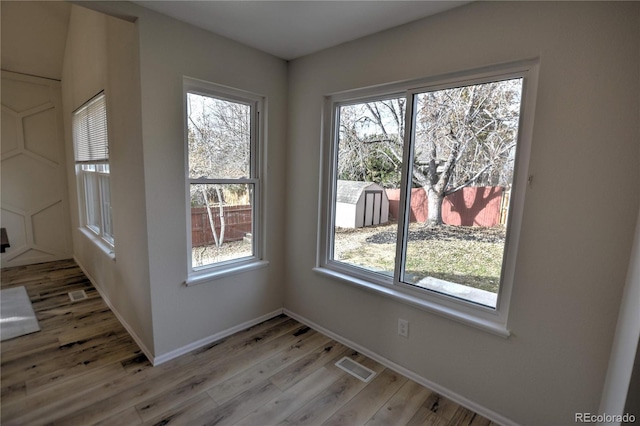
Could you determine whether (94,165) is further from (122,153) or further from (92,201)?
(122,153)

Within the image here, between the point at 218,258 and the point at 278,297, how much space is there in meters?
0.79

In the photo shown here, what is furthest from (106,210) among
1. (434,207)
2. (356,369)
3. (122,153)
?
(434,207)

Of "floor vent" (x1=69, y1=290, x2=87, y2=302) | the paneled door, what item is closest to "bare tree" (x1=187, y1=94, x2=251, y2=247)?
"floor vent" (x1=69, y1=290, x2=87, y2=302)

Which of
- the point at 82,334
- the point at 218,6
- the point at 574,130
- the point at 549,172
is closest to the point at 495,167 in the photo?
the point at 549,172

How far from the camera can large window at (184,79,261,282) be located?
229 centimetres

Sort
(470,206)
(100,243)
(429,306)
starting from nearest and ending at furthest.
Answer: (470,206) < (429,306) < (100,243)

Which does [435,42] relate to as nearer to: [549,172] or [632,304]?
[549,172]

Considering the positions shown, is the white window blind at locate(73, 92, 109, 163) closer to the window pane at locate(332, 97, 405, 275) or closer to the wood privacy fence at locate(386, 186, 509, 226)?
the window pane at locate(332, 97, 405, 275)

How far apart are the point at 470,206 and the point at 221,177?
74.8 inches

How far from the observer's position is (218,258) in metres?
2.57

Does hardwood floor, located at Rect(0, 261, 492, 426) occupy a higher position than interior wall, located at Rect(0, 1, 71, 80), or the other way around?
interior wall, located at Rect(0, 1, 71, 80)

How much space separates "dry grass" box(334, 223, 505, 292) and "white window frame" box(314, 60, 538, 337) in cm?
6

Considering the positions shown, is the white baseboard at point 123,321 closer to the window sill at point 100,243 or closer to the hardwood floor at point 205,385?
the hardwood floor at point 205,385

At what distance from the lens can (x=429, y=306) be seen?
1.97 meters
